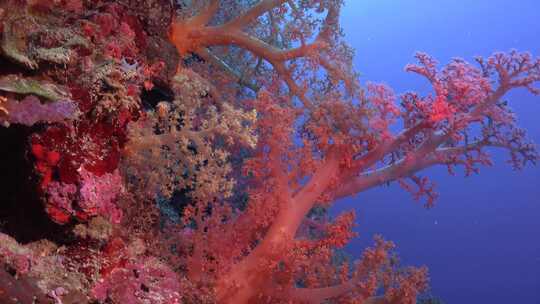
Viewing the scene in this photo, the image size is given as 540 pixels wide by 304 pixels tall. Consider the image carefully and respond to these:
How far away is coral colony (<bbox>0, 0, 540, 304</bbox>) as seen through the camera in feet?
7.23

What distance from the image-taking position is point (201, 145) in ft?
11.3

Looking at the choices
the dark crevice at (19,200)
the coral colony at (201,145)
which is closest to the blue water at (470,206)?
the coral colony at (201,145)

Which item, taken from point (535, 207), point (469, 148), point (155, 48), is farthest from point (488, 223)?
point (155, 48)

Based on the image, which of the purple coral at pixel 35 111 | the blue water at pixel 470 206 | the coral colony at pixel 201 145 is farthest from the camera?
the blue water at pixel 470 206

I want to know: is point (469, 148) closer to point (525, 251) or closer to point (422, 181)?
point (422, 181)

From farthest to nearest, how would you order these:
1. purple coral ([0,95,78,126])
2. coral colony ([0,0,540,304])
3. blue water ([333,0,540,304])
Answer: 1. blue water ([333,0,540,304])
2. coral colony ([0,0,540,304])
3. purple coral ([0,95,78,126])

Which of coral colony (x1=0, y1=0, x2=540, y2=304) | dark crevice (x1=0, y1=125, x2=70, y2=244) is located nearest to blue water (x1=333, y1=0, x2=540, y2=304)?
coral colony (x1=0, y1=0, x2=540, y2=304)

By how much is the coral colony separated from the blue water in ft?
150

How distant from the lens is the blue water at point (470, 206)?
5447 cm

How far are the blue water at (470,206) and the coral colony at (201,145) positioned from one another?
45692 millimetres

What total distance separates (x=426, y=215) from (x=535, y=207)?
15580 millimetres

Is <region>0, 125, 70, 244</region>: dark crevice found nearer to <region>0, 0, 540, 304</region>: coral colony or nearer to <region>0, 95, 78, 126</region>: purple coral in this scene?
<region>0, 0, 540, 304</region>: coral colony

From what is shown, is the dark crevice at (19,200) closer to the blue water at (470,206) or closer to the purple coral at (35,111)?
the purple coral at (35,111)

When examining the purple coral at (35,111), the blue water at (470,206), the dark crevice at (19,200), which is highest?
the blue water at (470,206)
